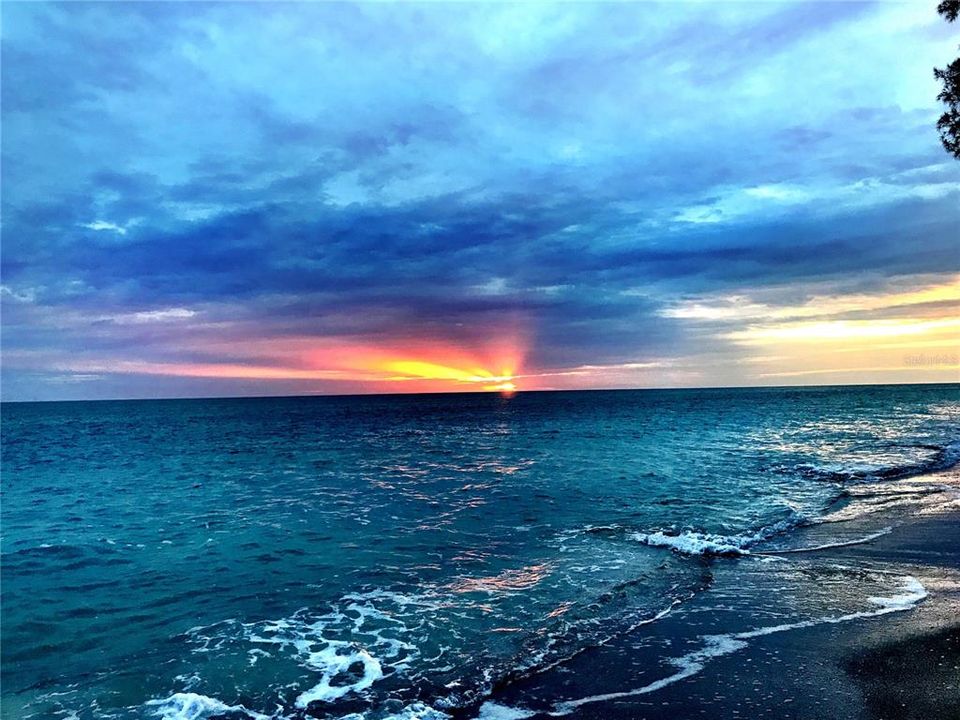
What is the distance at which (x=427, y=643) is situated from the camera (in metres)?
10.2

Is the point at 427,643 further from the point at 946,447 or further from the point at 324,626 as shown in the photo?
the point at 946,447

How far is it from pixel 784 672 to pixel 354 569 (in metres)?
10.3

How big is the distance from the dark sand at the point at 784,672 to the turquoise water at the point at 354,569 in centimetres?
78

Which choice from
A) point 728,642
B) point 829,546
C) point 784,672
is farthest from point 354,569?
point 829,546

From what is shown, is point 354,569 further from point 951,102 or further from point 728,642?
point 951,102

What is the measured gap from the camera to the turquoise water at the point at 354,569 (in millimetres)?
9117

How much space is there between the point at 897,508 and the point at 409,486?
19743 millimetres

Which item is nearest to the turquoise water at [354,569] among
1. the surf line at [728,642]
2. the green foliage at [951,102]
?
the surf line at [728,642]

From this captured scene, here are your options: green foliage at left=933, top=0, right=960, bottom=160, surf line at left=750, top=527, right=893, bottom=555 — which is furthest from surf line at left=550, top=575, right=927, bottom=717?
green foliage at left=933, top=0, right=960, bottom=160

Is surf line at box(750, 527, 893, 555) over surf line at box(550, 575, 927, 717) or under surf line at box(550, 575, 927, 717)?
under

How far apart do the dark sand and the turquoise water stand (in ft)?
2.56

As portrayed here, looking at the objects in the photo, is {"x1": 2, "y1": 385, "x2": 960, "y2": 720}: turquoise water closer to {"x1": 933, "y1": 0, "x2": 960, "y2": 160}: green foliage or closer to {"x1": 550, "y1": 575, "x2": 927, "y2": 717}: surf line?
{"x1": 550, "y1": 575, "x2": 927, "y2": 717}: surf line

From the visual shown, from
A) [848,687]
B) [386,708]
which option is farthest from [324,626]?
[848,687]

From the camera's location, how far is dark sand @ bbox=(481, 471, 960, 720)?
7246 millimetres
